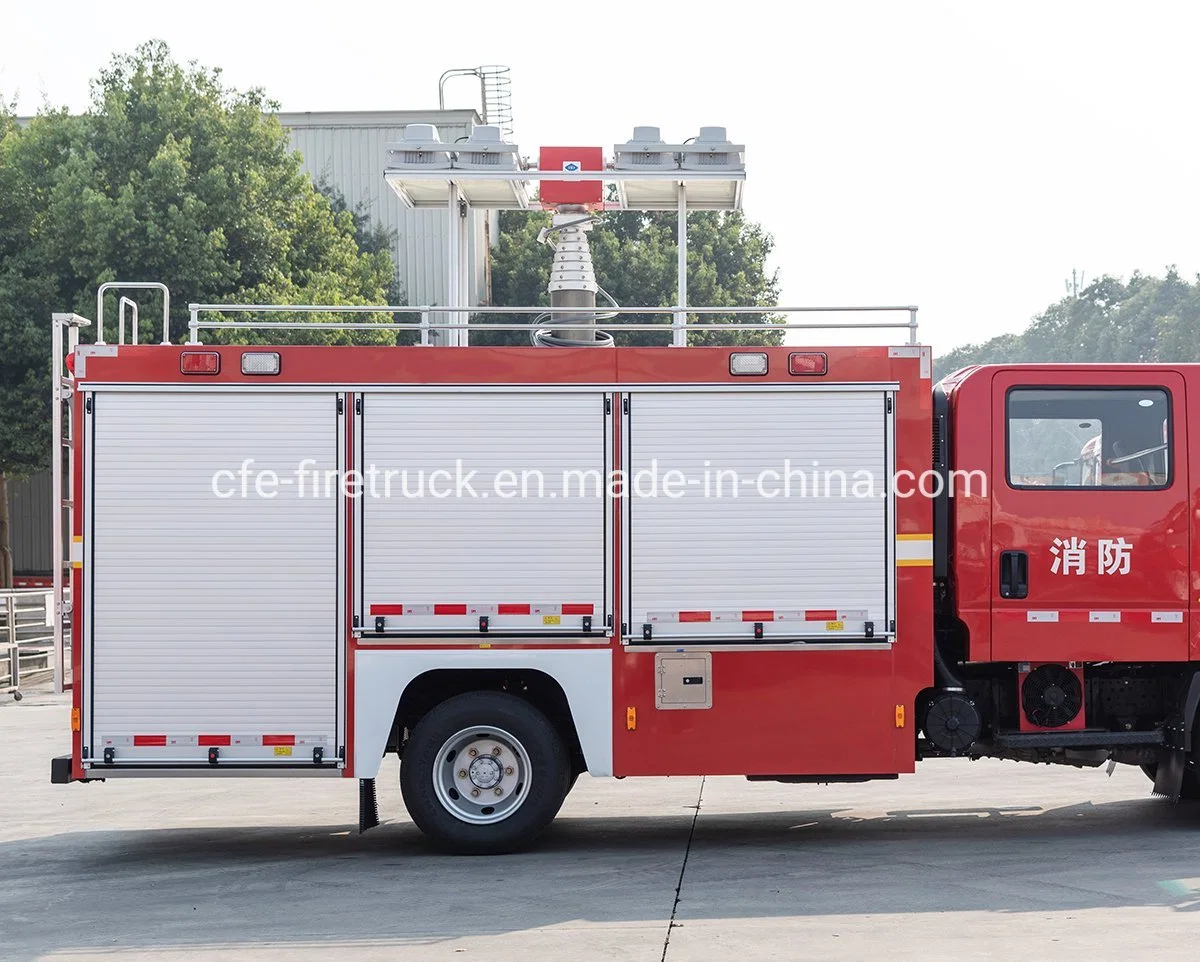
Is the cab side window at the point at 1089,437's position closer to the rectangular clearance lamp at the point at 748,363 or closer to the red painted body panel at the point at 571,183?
the rectangular clearance lamp at the point at 748,363

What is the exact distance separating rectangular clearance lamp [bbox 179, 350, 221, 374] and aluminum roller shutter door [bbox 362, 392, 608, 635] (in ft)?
3.08

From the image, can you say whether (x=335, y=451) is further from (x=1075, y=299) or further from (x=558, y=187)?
(x=1075, y=299)

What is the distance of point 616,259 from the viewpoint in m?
34.5

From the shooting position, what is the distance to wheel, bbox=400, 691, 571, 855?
859 cm

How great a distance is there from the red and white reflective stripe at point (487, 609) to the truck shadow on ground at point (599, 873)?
4.86 ft

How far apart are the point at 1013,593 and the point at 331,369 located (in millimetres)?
4390

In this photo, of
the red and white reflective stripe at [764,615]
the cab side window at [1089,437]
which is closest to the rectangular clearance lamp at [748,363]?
the red and white reflective stripe at [764,615]

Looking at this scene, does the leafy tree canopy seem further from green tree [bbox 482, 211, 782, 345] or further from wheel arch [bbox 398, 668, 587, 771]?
wheel arch [bbox 398, 668, 587, 771]

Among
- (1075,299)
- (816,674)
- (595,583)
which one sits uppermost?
(1075,299)

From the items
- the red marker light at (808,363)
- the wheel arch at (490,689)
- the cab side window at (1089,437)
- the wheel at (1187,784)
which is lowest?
the wheel at (1187,784)

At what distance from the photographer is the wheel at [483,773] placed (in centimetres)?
859

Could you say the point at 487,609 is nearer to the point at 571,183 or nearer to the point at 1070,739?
the point at 571,183

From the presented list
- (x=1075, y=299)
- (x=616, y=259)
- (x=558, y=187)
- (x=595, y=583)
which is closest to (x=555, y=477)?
(x=595, y=583)

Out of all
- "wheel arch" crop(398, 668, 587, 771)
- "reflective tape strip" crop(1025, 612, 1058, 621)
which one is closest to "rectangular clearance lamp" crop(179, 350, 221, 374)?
"wheel arch" crop(398, 668, 587, 771)
